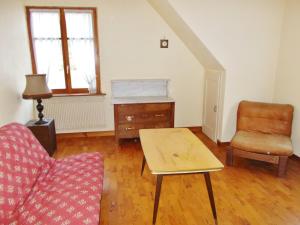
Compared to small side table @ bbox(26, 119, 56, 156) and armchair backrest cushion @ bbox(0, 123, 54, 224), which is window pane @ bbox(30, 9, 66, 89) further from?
armchair backrest cushion @ bbox(0, 123, 54, 224)

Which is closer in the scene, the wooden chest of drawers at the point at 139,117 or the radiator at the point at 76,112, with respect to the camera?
the wooden chest of drawers at the point at 139,117

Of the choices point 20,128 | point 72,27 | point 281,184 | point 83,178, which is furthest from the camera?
point 72,27

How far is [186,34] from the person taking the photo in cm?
350

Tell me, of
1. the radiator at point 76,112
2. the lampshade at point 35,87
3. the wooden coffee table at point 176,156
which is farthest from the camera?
the radiator at point 76,112

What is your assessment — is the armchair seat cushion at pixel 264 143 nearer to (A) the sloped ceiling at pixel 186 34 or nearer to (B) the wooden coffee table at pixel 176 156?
(B) the wooden coffee table at pixel 176 156

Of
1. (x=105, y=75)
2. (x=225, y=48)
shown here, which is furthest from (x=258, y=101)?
(x=105, y=75)

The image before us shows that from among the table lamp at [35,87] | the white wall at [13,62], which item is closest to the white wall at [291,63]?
the table lamp at [35,87]

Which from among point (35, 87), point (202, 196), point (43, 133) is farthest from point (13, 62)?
point (202, 196)

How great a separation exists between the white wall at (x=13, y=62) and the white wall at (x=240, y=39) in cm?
203

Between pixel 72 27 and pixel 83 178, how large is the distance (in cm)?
267

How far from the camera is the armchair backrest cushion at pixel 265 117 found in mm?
3084

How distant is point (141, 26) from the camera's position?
12.5 ft

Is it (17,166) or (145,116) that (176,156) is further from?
(145,116)

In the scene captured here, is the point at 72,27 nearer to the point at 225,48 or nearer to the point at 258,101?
the point at 225,48
